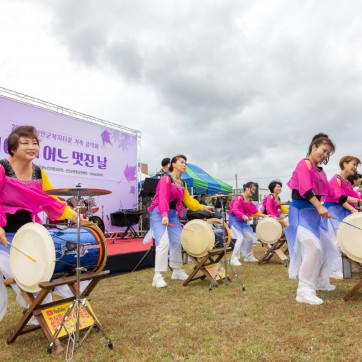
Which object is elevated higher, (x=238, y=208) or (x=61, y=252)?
(x=238, y=208)

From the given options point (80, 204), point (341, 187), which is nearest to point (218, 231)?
point (341, 187)

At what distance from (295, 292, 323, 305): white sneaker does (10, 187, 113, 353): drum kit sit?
1976mm

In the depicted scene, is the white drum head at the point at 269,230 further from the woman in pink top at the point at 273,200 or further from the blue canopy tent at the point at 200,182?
the blue canopy tent at the point at 200,182

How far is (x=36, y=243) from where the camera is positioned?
8.33ft

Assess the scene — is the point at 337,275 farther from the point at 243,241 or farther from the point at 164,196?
the point at 164,196

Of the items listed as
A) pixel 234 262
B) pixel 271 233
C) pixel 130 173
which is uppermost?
pixel 130 173

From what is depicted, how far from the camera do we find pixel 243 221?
6965 mm

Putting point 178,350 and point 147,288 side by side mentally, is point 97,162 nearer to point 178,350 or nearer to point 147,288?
point 147,288

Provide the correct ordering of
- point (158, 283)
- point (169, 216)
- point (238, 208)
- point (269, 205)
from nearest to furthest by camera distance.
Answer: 1. point (158, 283)
2. point (169, 216)
3. point (238, 208)
4. point (269, 205)

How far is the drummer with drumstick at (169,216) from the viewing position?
4.75 meters

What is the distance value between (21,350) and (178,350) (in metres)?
1.13

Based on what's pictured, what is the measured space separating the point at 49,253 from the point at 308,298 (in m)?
2.46

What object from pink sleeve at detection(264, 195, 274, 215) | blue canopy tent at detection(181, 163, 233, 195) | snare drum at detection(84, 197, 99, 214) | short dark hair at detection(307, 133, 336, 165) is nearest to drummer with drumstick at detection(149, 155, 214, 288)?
short dark hair at detection(307, 133, 336, 165)

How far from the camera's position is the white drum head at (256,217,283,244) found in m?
6.42
